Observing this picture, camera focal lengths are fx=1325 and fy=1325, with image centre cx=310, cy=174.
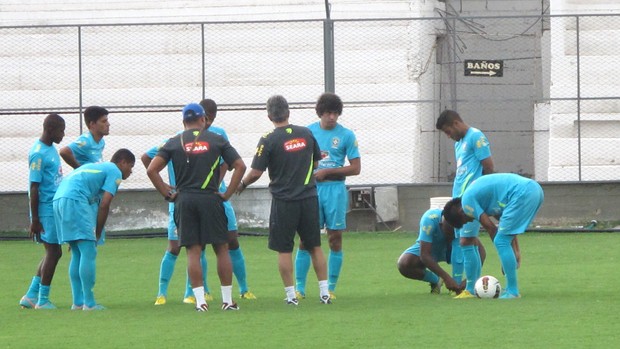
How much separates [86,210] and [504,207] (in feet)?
12.3

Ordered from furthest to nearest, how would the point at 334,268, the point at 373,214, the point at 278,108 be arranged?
the point at 373,214, the point at 334,268, the point at 278,108

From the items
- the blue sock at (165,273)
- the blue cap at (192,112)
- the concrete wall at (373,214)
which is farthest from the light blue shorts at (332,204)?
the concrete wall at (373,214)

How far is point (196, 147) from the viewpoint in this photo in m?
11.4

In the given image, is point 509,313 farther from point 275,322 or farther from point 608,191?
point 608,191

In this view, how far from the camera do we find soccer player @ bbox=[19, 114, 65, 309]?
40.6ft

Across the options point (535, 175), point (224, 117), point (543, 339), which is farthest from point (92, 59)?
→ point (543, 339)

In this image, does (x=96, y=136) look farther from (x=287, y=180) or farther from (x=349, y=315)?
(x=349, y=315)

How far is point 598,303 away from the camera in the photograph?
37.0ft

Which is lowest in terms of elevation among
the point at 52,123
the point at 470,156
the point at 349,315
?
the point at 349,315

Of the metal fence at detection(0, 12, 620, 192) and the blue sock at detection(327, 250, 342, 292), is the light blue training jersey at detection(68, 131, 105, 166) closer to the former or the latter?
the blue sock at detection(327, 250, 342, 292)

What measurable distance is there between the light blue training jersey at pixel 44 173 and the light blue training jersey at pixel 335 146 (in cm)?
255

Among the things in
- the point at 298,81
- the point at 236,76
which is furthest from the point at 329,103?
the point at 236,76

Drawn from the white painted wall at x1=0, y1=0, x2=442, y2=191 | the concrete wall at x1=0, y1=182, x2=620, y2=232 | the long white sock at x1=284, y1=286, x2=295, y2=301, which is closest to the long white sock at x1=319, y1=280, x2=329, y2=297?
the long white sock at x1=284, y1=286, x2=295, y2=301

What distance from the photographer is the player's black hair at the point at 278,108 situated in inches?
464
